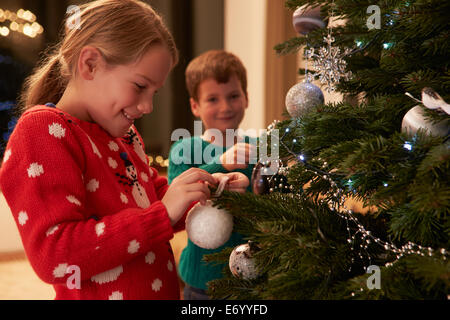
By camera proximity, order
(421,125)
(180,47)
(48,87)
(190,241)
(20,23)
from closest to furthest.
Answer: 1. (421,125)
2. (48,87)
3. (190,241)
4. (20,23)
5. (180,47)

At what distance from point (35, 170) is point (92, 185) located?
99 mm

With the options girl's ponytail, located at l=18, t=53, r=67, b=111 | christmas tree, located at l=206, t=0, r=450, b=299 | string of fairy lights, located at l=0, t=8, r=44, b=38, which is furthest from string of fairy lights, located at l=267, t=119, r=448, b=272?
string of fairy lights, located at l=0, t=8, r=44, b=38

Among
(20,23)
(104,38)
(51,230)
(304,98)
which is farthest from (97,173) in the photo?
(20,23)

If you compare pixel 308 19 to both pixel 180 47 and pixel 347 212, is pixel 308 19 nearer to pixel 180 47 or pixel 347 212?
pixel 347 212

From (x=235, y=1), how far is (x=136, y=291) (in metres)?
2.23

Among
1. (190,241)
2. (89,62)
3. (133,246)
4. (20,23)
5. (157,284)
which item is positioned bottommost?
(190,241)

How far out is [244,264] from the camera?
531 mm

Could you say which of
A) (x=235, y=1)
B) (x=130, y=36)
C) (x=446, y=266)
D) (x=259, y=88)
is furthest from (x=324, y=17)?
(x=235, y=1)

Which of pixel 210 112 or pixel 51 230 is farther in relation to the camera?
pixel 210 112

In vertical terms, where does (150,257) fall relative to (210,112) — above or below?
below

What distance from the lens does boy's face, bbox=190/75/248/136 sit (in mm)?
1301

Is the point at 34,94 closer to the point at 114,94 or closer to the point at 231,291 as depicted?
the point at 114,94

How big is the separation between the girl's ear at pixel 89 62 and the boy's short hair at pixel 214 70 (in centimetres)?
69

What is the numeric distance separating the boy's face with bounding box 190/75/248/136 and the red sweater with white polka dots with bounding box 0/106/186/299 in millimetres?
695
